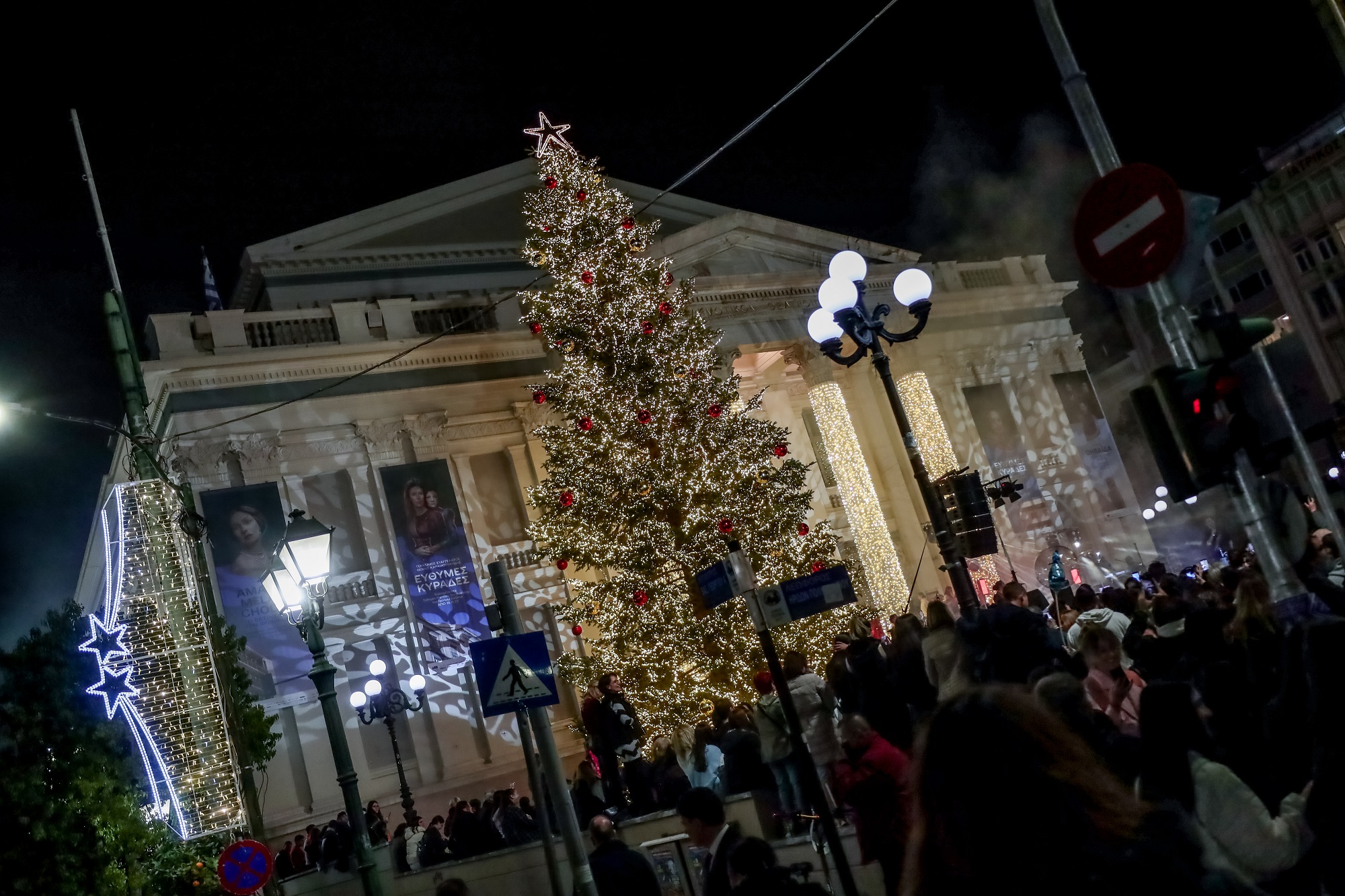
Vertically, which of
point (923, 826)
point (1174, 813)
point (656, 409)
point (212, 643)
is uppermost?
point (656, 409)

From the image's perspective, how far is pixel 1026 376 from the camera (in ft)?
121

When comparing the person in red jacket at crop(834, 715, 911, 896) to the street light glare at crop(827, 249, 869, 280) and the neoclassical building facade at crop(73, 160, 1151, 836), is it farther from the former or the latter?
the neoclassical building facade at crop(73, 160, 1151, 836)

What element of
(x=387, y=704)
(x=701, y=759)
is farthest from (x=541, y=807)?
(x=387, y=704)

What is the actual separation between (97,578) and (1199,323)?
44061 mm

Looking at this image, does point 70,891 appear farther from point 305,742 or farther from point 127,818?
point 305,742

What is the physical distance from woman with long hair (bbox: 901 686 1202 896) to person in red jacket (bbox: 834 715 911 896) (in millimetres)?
3546

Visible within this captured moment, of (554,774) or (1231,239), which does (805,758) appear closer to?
(554,774)

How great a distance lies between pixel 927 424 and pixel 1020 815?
28.5 metres

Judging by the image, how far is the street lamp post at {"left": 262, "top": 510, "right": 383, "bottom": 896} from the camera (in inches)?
377

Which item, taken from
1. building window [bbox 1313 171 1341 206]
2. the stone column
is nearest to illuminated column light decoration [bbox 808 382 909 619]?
the stone column

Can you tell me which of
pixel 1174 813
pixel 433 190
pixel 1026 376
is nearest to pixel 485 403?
pixel 433 190

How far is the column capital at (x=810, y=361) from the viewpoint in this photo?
29719 mm

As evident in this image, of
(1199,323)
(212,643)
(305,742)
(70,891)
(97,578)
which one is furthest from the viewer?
(97,578)

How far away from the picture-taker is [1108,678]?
231 inches
